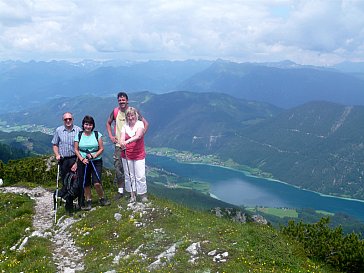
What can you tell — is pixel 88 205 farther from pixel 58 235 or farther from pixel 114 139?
pixel 114 139

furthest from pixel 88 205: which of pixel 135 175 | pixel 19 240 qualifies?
pixel 19 240

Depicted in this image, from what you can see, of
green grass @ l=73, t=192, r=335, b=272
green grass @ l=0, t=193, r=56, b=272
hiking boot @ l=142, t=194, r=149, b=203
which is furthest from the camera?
hiking boot @ l=142, t=194, r=149, b=203

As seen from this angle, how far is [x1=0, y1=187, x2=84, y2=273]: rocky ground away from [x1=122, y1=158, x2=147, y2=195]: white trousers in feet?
10.4

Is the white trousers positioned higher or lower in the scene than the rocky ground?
higher

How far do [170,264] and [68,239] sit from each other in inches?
234

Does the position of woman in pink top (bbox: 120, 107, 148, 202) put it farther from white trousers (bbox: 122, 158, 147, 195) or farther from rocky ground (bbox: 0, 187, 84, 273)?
rocky ground (bbox: 0, 187, 84, 273)

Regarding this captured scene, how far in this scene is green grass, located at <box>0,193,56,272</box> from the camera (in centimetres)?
1267

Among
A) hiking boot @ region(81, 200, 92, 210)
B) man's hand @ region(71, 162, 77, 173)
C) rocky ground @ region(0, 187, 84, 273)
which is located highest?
man's hand @ region(71, 162, 77, 173)

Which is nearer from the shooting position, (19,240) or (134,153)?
(19,240)

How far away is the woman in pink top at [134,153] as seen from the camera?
17.4 metres

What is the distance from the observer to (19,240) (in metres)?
15.6

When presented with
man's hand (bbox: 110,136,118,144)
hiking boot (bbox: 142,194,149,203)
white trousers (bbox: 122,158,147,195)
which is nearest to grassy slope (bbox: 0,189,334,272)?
hiking boot (bbox: 142,194,149,203)

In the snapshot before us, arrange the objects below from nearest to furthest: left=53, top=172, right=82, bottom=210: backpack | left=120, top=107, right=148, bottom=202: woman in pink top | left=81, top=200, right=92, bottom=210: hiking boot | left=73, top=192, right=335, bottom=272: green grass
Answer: left=73, top=192, right=335, bottom=272: green grass, left=120, top=107, right=148, bottom=202: woman in pink top, left=53, top=172, right=82, bottom=210: backpack, left=81, top=200, right=92, bottom=210: hiking boot

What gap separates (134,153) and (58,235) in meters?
5.03
